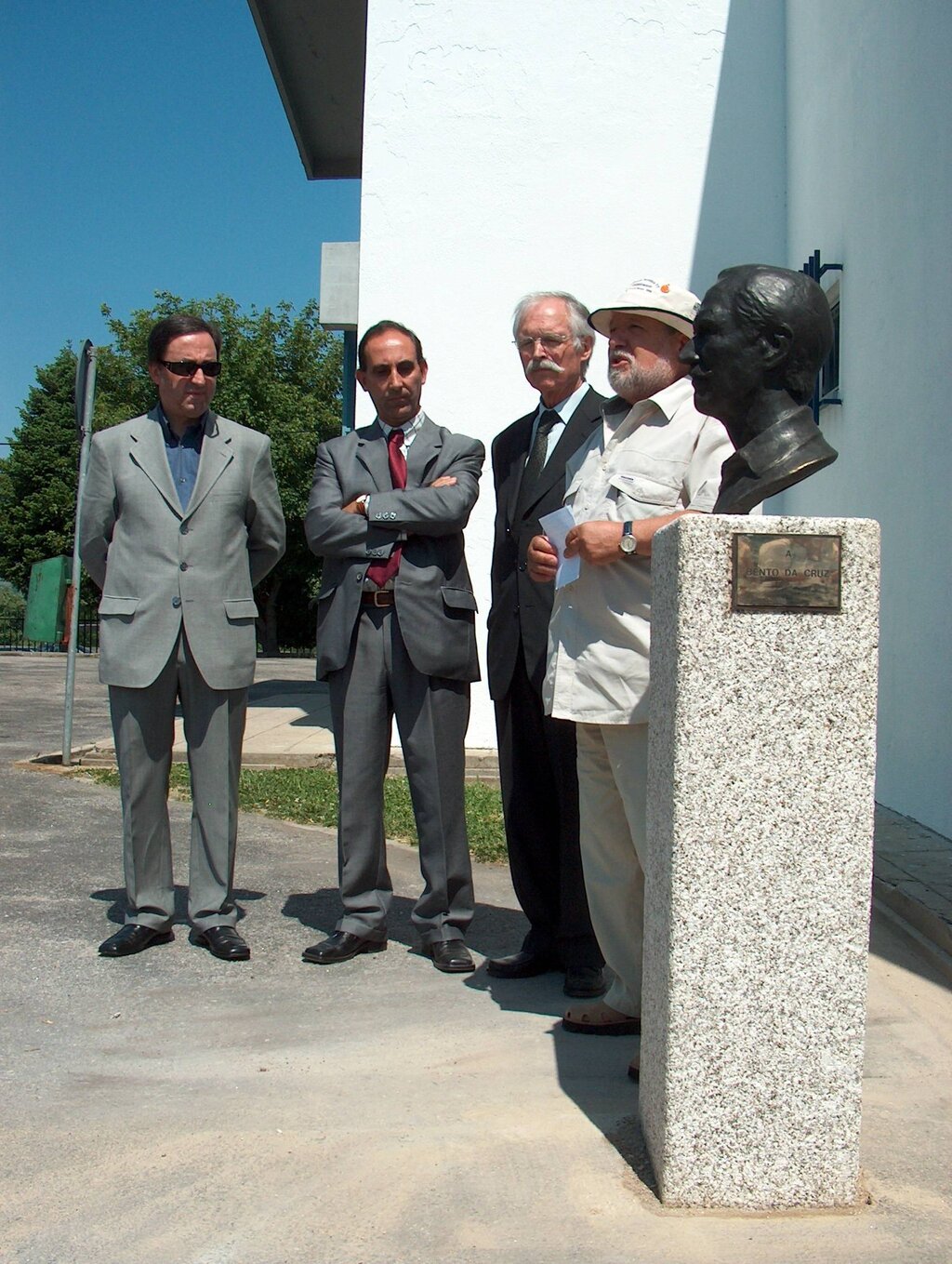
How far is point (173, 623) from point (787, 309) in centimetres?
256

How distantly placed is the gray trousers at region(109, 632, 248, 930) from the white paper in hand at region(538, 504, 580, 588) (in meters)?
1.64

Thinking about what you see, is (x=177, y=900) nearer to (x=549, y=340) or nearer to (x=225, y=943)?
(x=225, y=943)

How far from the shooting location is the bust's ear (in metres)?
2.79

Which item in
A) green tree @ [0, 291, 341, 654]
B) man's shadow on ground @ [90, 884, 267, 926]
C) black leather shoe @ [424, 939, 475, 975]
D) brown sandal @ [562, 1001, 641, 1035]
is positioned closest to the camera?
brown sandal @ [562, 1001, 641, 1035]

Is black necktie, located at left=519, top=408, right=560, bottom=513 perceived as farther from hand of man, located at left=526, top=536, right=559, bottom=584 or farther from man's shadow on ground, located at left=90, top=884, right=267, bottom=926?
man's shadow on ground, located at left=90, top=884, right=267, bottom=926

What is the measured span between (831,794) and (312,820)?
4.97 m

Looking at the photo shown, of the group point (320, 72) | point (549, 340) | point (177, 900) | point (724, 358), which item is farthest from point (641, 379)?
point (320, 72)

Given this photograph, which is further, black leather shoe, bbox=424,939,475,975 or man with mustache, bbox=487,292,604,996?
black leather shoe, bbox=424,939,475,975

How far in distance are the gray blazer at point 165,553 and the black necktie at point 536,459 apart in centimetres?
91

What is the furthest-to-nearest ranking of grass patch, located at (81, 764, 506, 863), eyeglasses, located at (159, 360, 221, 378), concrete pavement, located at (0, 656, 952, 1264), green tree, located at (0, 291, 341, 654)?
green tree, located at (0, 291, 341, 654), grass patch, located at (81, 764, 506, 863), eyeglasses, located at (159, 360, 221, 378), concrete pavement, located at (0, 656, 952, 1264)

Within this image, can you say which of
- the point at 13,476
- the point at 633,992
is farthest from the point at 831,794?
the point at 13,476

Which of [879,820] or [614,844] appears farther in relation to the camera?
[879,820]

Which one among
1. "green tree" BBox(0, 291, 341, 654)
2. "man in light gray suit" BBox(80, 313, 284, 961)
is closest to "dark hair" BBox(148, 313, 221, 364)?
"man in light gray suit" BBox(80, 313, 284, 961)

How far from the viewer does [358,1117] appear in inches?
119
